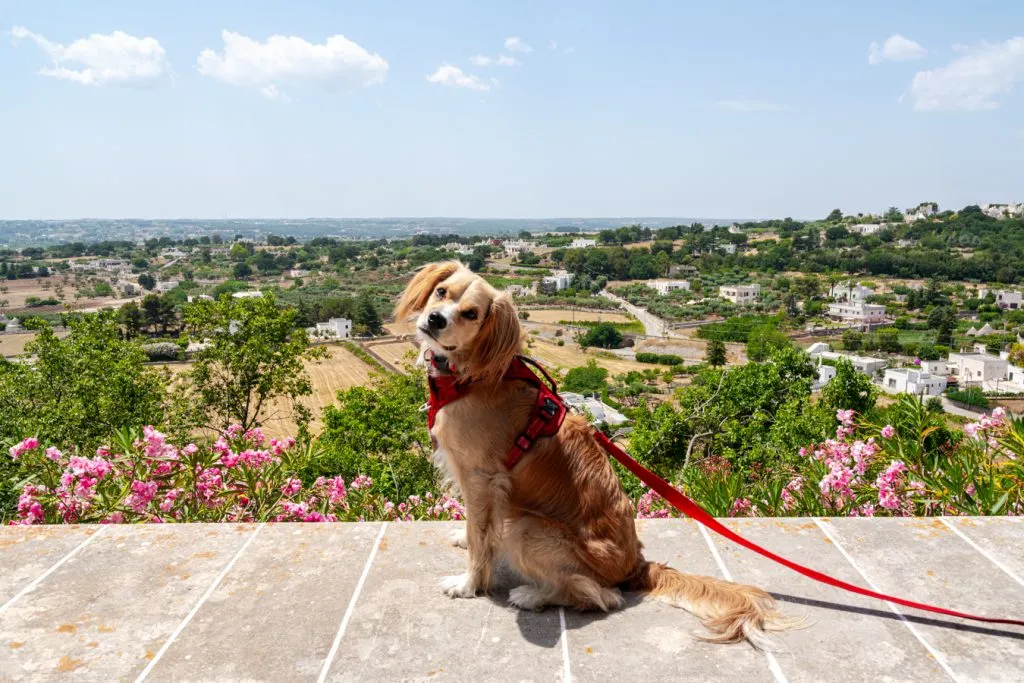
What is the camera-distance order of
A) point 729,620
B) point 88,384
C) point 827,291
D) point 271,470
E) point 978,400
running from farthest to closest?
point 827,291 → point 978,400 → point 88,384 → point 271,470 → point 729,620

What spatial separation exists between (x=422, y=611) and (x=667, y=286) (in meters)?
112

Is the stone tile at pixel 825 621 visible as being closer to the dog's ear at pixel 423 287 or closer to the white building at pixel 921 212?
the dog's ear at pixel 423 287

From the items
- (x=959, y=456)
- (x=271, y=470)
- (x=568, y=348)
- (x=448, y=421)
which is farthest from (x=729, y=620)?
(x=568, y=348)

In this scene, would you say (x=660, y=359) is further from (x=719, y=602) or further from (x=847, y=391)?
(x=719, y=602)

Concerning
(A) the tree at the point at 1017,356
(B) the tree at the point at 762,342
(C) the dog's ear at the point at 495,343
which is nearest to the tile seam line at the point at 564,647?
(C) the dog's ear at the point at 495,343

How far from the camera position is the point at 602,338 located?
232 ft

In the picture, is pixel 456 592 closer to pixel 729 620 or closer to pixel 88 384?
pixel 729 620

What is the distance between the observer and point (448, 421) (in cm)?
241

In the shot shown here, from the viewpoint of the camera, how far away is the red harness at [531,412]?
7.86 ft

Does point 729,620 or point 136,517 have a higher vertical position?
point 729,620

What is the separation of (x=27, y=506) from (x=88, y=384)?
11.8 m

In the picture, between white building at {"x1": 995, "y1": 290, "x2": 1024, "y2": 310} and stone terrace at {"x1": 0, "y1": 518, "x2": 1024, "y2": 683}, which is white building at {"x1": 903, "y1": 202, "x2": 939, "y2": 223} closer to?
white building at {"x1": 995, "y1": 290, "x2": 1024, "y2": 310}

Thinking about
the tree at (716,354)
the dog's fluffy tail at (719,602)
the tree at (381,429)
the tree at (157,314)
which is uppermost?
the dog's fluffy tail at (719,602)

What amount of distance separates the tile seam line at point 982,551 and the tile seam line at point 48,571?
3586 millimetres
